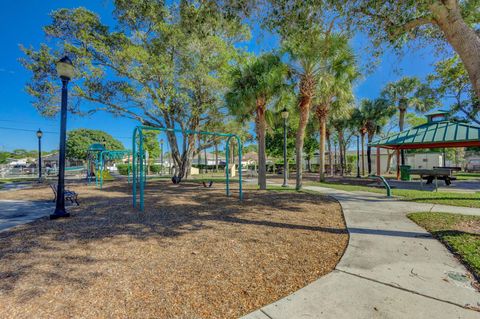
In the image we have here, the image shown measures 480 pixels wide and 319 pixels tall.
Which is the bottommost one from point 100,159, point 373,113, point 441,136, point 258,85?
point 100,159

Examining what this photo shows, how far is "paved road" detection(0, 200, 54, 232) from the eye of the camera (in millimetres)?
5672

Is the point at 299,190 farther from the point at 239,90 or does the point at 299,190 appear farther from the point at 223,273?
the point at 223,273

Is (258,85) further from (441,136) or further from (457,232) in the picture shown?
(441,136)

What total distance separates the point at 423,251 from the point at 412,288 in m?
1.35

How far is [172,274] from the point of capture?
2.91 meters

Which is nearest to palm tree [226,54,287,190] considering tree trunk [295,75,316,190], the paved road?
tree trunk [295,75,316,190]

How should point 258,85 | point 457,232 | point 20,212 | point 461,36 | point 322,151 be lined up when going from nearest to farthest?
point 461,36
point 457,232
point 20,212
point 258,85
point 322,151

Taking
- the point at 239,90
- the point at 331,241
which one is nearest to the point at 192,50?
the point at 239,90

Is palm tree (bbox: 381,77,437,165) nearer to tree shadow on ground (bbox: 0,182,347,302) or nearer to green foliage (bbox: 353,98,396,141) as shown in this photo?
green foliage (bbox: 353,98,396,141)

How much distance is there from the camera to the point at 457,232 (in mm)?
4223

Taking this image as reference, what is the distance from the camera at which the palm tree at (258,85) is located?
32.6 feet

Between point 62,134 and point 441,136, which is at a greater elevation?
point 441,136

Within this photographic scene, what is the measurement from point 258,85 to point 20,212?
932 centimetres

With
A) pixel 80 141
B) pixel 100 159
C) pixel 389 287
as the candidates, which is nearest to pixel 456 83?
pixel 389 287
